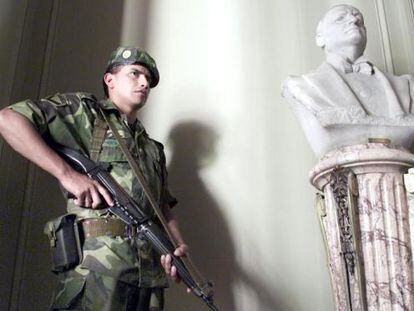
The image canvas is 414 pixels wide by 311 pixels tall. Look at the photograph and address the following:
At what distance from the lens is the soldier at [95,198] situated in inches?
64.2

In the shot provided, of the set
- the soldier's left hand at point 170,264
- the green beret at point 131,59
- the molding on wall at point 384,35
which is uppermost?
the molding on wall at point 384,35

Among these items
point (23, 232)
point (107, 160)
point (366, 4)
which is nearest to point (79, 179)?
point (107, 160)

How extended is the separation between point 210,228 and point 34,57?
1088mm

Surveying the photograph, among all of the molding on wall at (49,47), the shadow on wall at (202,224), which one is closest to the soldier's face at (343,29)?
the shadow on wall at (202,224)

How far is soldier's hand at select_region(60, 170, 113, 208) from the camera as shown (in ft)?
5.35

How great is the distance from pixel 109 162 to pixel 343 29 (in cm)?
112

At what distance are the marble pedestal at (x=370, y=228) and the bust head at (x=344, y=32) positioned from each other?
0.50 m

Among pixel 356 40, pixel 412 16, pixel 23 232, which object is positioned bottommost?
pixel 23 232

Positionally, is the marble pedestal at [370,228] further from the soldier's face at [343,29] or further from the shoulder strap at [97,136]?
the shoulder strap at [97,136]

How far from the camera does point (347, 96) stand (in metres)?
2.12

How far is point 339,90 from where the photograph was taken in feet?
Answer: 7.04

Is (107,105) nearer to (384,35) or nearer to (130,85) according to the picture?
(130,85)

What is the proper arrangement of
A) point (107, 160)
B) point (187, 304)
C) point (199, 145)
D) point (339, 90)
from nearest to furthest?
point (107, 160)
point (339, 90)
point (187, 304)
point (199, 145)

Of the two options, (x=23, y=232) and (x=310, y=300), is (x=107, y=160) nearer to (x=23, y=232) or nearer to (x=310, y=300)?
(x=23, y=232)
